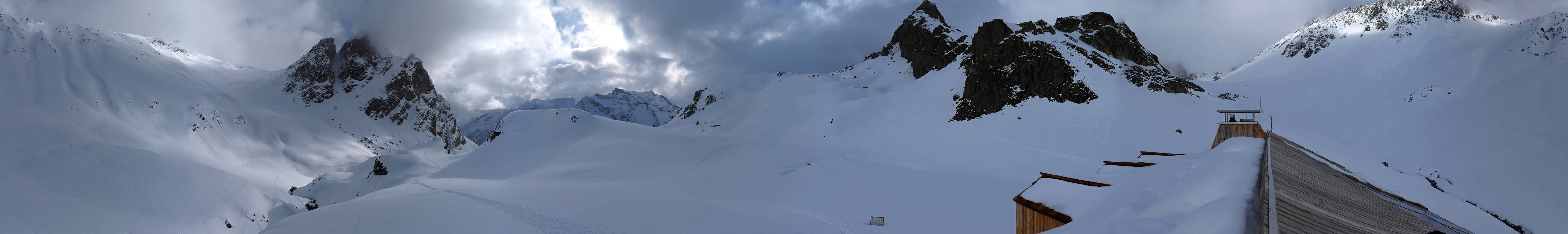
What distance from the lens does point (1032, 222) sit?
6539 mm

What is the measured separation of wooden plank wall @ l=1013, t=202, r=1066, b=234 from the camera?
6.07 meters

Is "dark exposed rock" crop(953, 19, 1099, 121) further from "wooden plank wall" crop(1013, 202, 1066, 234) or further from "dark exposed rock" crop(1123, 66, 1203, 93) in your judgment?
"wooden plank wall" crop(1013, 202, 1066, 234)

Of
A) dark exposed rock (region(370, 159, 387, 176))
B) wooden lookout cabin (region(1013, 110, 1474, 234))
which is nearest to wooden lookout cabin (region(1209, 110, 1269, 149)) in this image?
wooden lookout cabin (region(1013, 110, 1474, 234))

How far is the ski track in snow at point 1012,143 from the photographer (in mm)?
23625

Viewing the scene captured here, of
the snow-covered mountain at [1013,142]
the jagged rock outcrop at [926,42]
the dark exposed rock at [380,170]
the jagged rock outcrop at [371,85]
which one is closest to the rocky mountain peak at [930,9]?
the jagged rock outcrop at [926,42]

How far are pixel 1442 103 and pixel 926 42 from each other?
123ft

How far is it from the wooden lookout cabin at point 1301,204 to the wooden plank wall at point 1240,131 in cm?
533

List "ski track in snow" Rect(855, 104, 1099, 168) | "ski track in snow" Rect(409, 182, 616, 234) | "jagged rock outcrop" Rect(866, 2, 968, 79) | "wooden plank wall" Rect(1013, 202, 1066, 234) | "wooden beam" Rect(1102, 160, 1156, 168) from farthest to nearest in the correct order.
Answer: "jagged rock outcrop" Rect(866, 2, 968, 79) < "ski track in snow" Rect(855, 104, 1099, 168) < "ski track in snow" Rect(409, 182, 616, 234) < "wooden beam" Rect(1102, 160, 1156, 168) < "wooden plank wall" Rect(1013, 202, 1066, 234)

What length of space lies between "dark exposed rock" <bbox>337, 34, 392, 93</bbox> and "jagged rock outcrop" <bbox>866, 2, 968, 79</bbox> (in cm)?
9733

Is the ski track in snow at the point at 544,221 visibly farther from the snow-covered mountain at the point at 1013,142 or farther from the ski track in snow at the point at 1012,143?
the ski track in snow at the point at 1012,143

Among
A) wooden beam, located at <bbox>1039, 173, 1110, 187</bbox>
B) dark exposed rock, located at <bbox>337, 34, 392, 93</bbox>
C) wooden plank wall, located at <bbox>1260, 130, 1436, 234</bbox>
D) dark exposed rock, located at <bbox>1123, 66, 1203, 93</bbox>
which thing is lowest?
wooden plank wall, located at <bbox>1260, 130, 1436, 234</bbox>

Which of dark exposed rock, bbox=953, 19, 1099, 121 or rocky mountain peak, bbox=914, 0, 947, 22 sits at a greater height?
rocky mountain peak, bbox=914, 0, 947, 22

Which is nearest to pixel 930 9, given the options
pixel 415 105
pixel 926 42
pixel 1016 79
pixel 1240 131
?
pixel 926 42

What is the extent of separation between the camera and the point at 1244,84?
4556 centimetres
